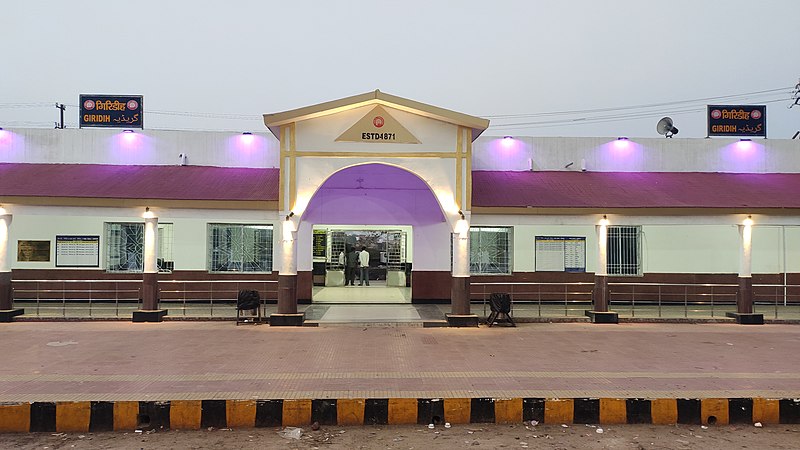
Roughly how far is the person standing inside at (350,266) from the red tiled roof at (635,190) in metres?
6.80

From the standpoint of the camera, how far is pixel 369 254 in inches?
844

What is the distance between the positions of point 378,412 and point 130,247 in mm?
12945

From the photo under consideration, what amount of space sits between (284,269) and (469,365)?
5664mm

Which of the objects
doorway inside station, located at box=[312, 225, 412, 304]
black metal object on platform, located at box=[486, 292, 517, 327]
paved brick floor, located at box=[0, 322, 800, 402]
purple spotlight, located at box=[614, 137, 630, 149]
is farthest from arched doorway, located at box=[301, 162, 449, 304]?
purple spotlight, located at box=[614, 137, 630, 149]

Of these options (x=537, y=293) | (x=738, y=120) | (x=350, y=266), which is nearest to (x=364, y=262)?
(x=350, y=266)

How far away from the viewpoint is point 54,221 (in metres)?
16.6

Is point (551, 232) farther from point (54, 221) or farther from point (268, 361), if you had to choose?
point (54, 221)

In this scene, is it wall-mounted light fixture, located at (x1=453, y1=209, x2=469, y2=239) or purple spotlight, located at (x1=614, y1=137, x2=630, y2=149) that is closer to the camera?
wall-mounted light fixture, located at (x1=453, y1=209, x2=469, y2=239)

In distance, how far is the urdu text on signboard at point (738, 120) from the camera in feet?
57.6

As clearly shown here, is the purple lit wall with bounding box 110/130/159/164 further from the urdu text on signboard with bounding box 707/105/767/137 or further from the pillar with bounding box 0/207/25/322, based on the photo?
the urdu text on signboard with bounding box 707/105/767/137

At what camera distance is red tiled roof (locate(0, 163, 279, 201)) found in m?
13.4

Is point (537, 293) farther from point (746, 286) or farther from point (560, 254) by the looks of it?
point (746, 286)

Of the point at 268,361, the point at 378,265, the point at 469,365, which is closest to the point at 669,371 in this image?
the point at 469,365

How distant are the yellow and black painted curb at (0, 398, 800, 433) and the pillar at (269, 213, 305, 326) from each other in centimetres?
611
